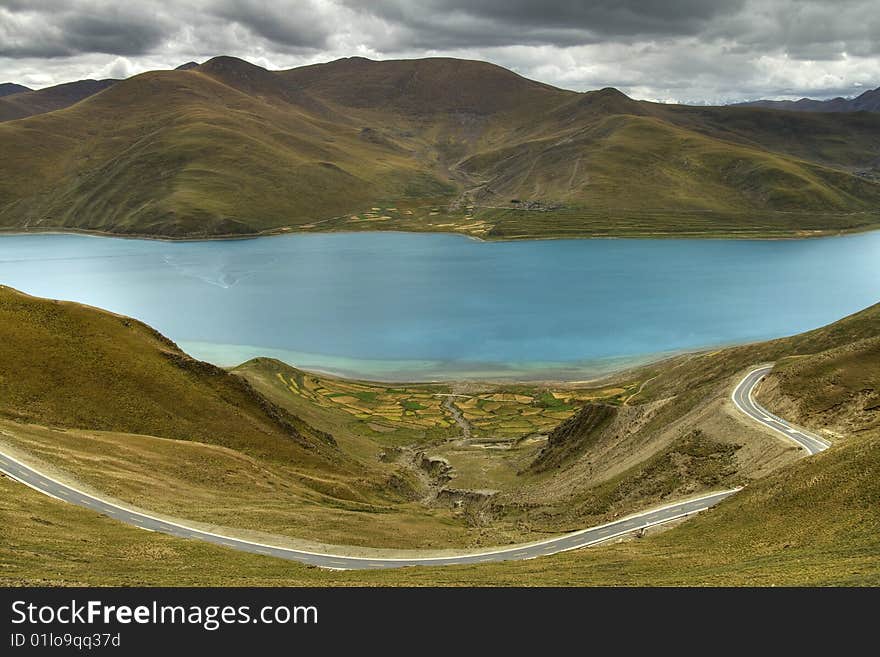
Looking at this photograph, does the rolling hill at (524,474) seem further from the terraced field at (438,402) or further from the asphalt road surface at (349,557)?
the terraced field at (438,402)

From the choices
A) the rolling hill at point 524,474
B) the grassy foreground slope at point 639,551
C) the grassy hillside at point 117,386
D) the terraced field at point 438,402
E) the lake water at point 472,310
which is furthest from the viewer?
the lake water at point 472,310

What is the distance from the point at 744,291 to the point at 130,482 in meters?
160

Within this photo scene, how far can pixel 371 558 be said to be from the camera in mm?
39062

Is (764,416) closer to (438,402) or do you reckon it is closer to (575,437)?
(575,437)

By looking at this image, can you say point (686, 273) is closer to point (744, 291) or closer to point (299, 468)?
point (744, 291)

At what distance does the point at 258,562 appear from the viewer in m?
35.2

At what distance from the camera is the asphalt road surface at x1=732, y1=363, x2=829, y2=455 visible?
1774 inches

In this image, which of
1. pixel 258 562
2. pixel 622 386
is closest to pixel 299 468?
pixel 258 562

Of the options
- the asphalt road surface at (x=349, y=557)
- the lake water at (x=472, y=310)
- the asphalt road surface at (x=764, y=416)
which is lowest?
the asphalt road surface at (x=349, y=557)

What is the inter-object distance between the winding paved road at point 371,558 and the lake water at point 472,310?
63864 millimetres

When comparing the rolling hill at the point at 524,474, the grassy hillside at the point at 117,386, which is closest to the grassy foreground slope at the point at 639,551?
the rolling hill at the point at 524,474

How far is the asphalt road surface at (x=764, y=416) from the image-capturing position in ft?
→ 148

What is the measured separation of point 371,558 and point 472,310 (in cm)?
11225

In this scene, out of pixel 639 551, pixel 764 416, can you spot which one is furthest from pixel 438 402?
pixel 639 551
